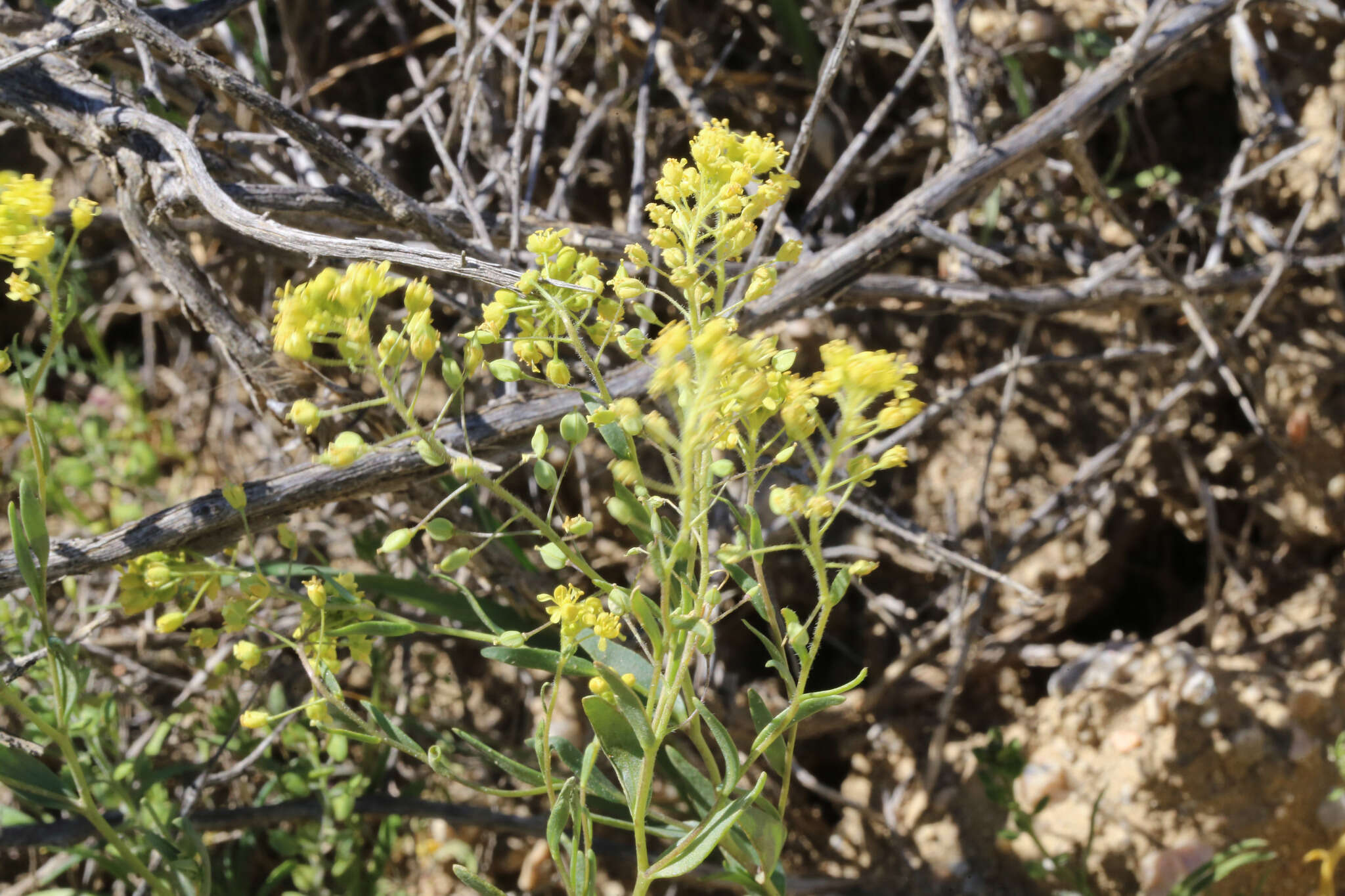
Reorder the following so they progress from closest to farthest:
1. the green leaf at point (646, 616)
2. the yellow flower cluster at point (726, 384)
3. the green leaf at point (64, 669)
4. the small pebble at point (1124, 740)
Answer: the yellow flower cluster at point (726, 384) < the green leaf at point (646, 616) < the green leaf at point (64, 669) < the small pebble at point (1124, 740)

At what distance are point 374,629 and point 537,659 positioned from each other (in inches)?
6.9

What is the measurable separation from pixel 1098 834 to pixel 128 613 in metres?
1.47

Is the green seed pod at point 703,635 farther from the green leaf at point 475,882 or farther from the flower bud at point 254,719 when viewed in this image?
the flower bud at point 254,719

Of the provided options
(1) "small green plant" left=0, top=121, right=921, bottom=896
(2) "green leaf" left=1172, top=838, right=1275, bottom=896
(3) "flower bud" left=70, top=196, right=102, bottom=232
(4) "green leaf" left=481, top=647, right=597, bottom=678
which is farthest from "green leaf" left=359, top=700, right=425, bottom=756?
(2) "green leaf" left=1172, top=838, right=1275, bottom=896

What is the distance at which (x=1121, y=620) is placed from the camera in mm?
2104

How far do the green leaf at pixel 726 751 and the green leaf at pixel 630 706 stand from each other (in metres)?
0.06

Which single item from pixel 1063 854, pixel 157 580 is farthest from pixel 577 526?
pixel 1063 854

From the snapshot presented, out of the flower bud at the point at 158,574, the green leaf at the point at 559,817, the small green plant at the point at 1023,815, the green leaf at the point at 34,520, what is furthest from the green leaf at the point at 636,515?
the small green plant at the point at 1023,815

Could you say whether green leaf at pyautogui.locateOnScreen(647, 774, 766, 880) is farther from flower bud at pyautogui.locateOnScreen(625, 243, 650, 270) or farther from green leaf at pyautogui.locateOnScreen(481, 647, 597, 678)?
flower bud at pyautogui.locateOnScreen(625, 243, 650, 270)

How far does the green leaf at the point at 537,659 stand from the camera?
A: 952mm

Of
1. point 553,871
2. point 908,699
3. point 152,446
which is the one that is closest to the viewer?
point 553,871

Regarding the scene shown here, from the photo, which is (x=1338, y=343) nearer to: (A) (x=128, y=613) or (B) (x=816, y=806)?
(B) (x=816, y=806)

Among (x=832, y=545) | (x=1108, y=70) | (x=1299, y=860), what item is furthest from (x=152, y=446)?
(x=1299, y=860)

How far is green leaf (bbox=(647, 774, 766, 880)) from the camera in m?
0.84
